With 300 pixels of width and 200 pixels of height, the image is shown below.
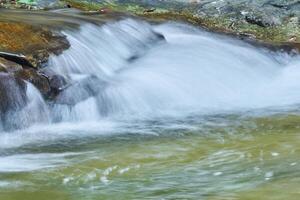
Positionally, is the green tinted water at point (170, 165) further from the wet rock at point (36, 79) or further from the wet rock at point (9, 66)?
the wet rock at point (9, 66)

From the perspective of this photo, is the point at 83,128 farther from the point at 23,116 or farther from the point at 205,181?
the point at 205,181

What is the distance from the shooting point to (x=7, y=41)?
8.16 m

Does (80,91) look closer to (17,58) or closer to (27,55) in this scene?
(27,55)

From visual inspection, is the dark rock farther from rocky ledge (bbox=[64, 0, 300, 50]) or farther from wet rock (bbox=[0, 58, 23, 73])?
rocky ledge (bbox=[64, 0, 300, 50])

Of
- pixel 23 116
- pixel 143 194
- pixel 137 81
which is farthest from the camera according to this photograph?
pixel 137 81

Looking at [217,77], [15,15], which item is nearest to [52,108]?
[15,15]

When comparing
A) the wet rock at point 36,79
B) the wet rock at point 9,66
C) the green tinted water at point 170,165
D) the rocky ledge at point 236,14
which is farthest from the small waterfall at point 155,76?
the green tinted water at point 170,165

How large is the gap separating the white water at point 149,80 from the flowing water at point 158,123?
0.02m

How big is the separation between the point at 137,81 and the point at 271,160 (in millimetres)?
4462

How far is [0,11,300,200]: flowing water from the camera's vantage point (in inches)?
190

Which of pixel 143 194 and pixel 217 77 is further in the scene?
pixel 217 77

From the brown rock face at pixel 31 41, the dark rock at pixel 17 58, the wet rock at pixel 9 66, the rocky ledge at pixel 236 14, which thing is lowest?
the wet rock at pixel 9 66

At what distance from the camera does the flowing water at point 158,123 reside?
4816 millimetres

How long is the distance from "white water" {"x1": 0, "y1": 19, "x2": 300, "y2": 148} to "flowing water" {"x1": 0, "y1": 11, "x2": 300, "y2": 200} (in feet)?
0.07
